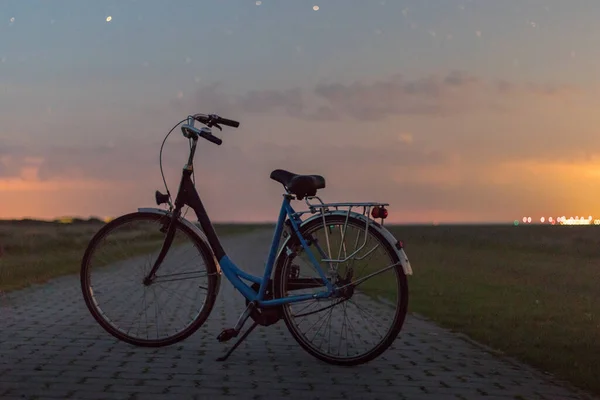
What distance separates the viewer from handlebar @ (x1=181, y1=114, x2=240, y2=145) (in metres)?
6.21

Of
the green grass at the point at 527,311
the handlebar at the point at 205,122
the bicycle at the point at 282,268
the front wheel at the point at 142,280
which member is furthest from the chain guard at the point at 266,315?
the green grass at the point at 527,311

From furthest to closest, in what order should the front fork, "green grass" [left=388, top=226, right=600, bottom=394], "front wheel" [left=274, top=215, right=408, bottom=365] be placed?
"green grass" [left=388, top=226, right=600, bottom=394], the front fork, "front wheel" [left=274, top=215, right=408, bottom=365]

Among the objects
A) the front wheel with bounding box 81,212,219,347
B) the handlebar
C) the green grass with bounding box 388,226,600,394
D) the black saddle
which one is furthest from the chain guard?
the green grass with bounding box 388,226,600,394

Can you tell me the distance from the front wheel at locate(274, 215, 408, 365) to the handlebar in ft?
3.48

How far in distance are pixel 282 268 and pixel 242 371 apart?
2.97 feet

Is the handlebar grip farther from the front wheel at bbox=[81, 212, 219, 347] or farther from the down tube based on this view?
the front wheel at bbox=[81, 212, 219, 347]

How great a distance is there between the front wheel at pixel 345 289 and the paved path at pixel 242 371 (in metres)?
0.19

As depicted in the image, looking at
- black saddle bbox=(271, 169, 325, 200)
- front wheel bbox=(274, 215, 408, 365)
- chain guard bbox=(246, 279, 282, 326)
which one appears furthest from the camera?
chain guard bbox=(246, 279, 282, 326)

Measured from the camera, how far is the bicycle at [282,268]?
223 inches

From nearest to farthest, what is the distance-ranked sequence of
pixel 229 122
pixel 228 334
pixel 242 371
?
pixel 242 371
pixel 228 334
pixel 229 122

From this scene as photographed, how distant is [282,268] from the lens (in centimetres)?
600

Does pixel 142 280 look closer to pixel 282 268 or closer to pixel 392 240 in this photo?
pixel 282 268

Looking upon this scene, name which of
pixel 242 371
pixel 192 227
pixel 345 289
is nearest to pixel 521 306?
pixel 345 289

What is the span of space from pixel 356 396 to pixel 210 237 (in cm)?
213
